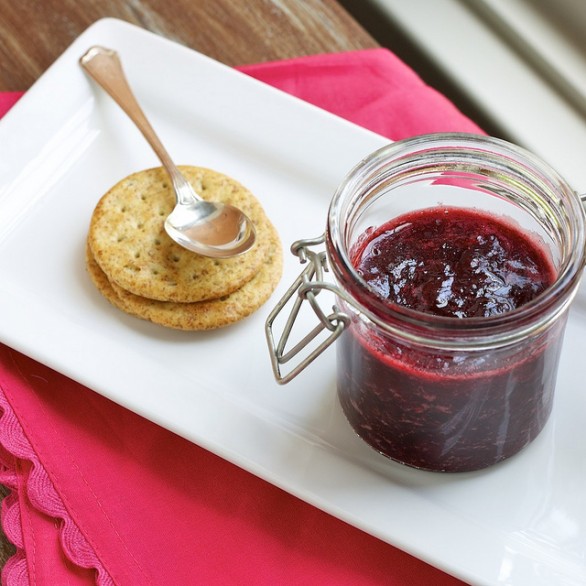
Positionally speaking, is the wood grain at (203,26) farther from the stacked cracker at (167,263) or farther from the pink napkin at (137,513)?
the pink napkin at (137,513)

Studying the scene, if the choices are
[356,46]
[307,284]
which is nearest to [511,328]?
[307,284]

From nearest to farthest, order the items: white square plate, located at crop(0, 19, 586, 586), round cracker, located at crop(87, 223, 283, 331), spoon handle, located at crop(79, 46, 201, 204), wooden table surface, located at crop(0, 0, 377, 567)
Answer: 1. white square plate, located at crop(0, 19, 586, 586)
2. round cracker, located at crop(87, 223, 283, 331)
3. spoon handle, located at crop(79, 46, 201, 204)
4. wooden table surface, located at crop(0, 0, 377, 567)

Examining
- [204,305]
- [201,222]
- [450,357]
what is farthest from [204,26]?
[450,357]

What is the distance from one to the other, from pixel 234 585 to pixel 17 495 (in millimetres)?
369

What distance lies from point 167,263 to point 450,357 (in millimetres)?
596

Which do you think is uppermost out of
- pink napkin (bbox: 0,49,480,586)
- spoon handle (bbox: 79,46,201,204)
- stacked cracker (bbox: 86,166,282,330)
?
spoon handle (bbox: 79,46,201,204)

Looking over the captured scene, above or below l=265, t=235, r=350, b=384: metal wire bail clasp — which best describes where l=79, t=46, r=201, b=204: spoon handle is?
above

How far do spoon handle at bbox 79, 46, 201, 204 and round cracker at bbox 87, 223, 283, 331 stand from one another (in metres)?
0.20

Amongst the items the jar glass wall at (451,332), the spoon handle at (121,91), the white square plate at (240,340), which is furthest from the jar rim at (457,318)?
the spoon handle at (121,91)

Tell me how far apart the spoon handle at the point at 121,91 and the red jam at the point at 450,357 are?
0.50 metres

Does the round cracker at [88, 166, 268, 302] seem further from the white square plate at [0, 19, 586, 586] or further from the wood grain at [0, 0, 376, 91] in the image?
the wood grain at [0, 0, 376, 91]

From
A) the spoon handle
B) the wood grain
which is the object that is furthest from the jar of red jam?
the wood grain

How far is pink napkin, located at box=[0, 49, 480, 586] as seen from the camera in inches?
53.4

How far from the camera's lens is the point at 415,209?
1.37m
